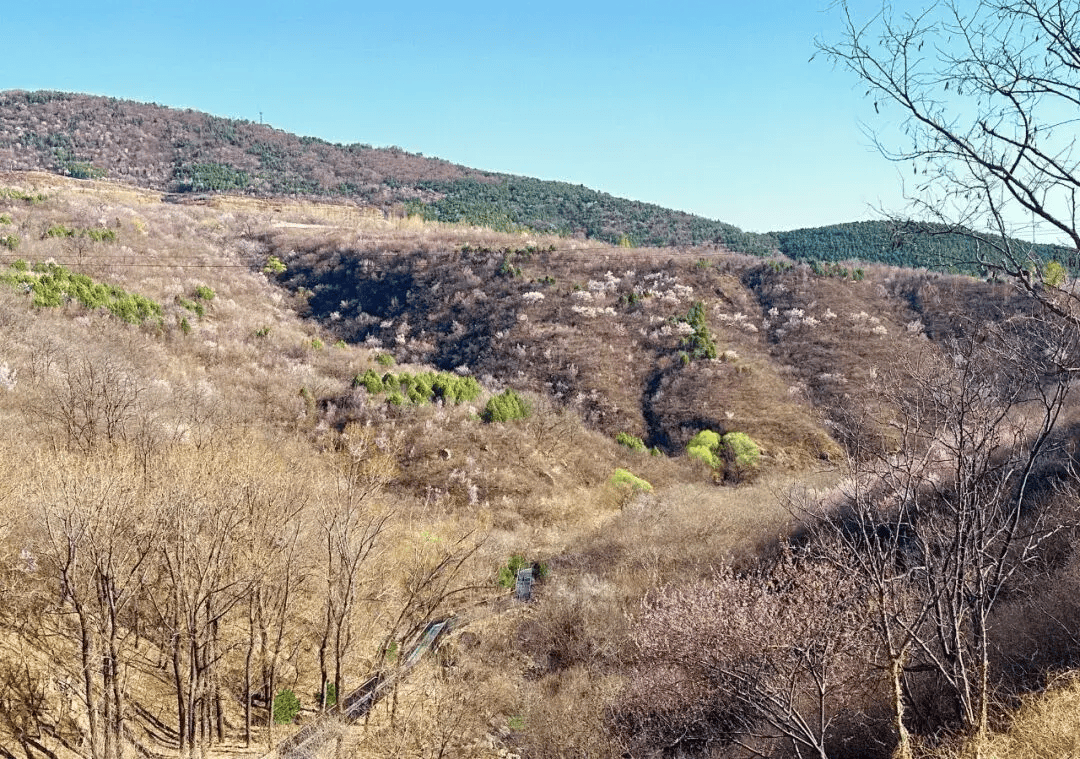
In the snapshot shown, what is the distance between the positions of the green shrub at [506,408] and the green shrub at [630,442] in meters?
4.88

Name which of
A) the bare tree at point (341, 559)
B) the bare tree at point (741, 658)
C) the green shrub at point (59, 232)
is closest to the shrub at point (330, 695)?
the bare tree at point (341, 559)

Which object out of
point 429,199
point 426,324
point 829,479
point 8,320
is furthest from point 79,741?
point 429,199

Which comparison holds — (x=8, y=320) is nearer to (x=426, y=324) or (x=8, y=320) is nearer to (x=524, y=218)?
(x=426, y=324)

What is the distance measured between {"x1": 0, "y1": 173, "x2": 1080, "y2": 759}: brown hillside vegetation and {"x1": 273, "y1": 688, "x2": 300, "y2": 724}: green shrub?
20 centimetres

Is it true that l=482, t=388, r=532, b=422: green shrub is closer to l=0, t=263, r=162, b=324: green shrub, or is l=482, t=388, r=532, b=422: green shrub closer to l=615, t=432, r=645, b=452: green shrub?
l=615, t=432, r=645, b=452: green shrub

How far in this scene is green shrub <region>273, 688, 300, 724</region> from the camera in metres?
16.5

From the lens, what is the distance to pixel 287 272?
1989 inches

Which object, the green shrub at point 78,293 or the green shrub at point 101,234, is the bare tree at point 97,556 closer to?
the green shrub at point 78,293

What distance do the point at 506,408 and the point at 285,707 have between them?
17.2 meters

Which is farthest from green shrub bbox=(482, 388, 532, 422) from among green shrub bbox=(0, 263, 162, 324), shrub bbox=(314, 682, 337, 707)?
green shrub bbox=(0, 263, 162, 324)

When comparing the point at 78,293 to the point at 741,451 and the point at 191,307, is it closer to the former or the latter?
the point at 191,307

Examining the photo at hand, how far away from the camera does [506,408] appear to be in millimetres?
31719

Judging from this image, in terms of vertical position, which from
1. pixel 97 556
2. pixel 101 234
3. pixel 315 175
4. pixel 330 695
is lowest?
pixel 330 695

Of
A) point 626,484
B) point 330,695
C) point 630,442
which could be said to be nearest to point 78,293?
point 330,695
